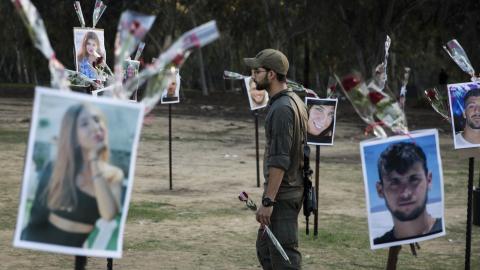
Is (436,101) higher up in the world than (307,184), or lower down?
higher up

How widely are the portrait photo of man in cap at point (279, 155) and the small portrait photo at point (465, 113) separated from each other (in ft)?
5.17

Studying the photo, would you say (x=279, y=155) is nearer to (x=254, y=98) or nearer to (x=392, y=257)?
(x=392, y=257)

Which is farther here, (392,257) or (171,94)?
(171,94)

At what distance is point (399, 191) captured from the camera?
16.1 feet

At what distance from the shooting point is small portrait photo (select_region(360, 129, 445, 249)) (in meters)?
4.89

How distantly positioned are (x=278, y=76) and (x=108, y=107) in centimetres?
277

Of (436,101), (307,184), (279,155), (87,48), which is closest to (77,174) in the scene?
(279,155)

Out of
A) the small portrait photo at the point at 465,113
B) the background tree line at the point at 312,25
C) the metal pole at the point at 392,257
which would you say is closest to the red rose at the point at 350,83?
the metal pole at the point at 392,257

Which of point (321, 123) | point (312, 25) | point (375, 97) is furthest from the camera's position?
point (312, 25)

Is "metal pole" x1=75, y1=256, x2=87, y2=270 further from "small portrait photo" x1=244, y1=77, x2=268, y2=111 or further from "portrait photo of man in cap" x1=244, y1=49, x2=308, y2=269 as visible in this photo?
"small portrait photo" x1=244, y1=77, x2=268, y2=111

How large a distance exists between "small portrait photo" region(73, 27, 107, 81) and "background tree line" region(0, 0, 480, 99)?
65.7 ft

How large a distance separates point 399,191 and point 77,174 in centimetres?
188

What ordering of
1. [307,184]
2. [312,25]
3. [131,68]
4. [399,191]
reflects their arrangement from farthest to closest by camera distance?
[312,25] → [131,68] → [307,184] → [399,191]

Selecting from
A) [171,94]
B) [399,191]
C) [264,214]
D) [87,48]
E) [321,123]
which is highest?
[171,94]
